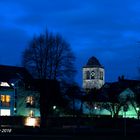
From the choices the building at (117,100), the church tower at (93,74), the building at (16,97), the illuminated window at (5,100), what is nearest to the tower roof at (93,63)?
the church tower at (93,74)

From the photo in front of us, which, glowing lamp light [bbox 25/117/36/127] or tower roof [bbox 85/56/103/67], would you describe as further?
tower roof [bbox 85/56/103/67]

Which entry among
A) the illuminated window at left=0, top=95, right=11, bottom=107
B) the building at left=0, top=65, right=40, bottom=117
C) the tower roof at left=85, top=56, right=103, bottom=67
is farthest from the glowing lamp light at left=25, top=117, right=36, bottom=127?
the tower roof at left=85, top=56, right=103, bottom=67

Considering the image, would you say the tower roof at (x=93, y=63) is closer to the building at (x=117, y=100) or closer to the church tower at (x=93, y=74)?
the church tower at (x=93, y=74)

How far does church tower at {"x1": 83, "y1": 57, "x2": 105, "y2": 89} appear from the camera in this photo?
184m

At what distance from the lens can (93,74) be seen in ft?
612

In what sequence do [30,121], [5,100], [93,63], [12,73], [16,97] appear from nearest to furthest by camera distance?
[30,121]
[5,100]
[16,97]
[12,73]
[93,63]

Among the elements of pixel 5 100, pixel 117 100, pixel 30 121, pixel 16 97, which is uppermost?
pixel 16 97

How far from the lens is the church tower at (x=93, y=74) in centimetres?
18350

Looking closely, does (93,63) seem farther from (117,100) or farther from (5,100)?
(5,100)

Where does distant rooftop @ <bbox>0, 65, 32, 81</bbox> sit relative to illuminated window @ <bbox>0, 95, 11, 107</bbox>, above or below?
above

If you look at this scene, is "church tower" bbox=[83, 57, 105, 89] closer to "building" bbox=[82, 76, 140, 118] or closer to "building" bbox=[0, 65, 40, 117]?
"building" bbox=[82, 76, 140, 118]

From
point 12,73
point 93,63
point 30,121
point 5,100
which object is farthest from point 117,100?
point 93,63

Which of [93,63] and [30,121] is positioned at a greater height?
[93,63]

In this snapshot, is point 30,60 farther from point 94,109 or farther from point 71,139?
point 94,109
